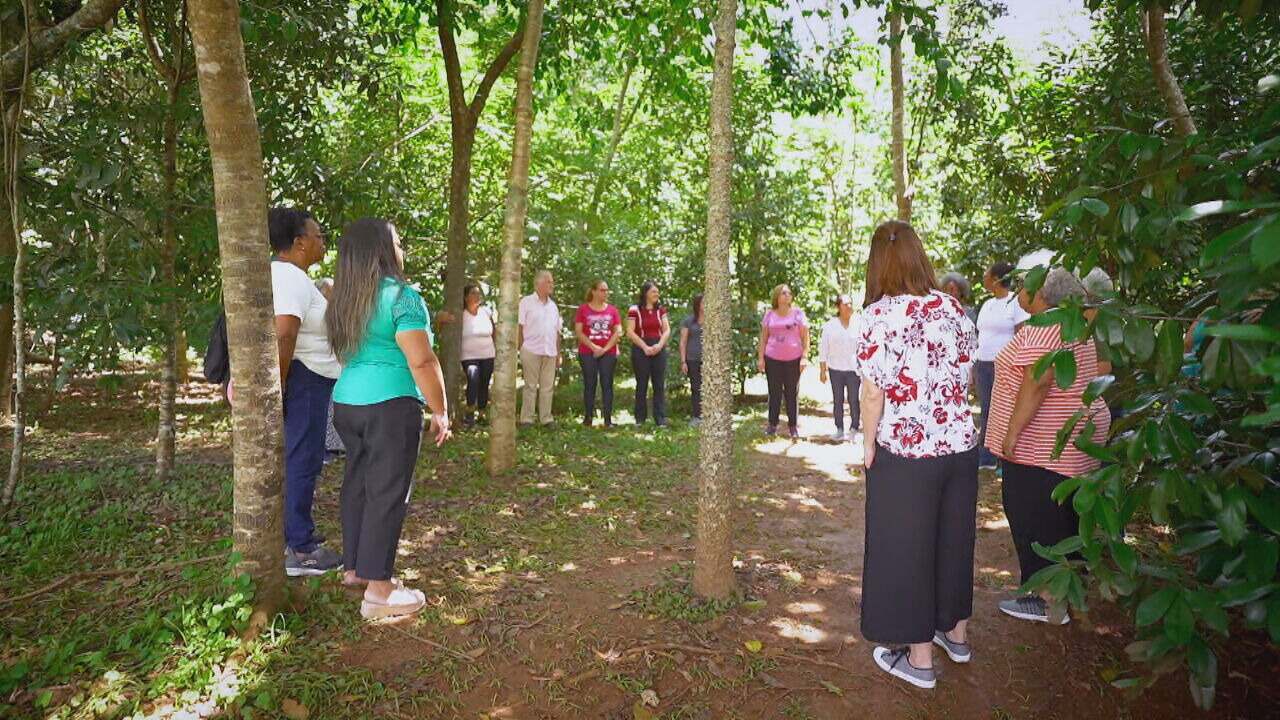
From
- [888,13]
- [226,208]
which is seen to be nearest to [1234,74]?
[888,13]

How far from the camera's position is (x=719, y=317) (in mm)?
4133

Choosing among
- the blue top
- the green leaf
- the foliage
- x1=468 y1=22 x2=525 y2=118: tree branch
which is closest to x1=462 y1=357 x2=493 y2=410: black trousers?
x1=468 y1=22 x2=525 y2=118: tree branch

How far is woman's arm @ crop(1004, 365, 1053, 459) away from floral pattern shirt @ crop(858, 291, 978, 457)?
0.72m

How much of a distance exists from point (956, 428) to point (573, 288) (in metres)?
10.4

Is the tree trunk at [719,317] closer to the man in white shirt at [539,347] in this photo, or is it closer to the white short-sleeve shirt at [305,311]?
the white short-sleeve shirt at [305,311]

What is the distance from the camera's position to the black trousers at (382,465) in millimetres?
4027

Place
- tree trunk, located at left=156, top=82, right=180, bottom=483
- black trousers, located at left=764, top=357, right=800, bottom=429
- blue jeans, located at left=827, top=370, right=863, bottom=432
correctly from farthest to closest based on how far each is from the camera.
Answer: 1. black trousers, located at left=764, top=357, right=800, bottom=429
2. blue jeans, located at left=827, top=370, right=863, bottom=432
3. tree trunk, located at left=156, top=82, right=180, bottom=483

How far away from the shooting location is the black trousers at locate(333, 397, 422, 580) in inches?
159

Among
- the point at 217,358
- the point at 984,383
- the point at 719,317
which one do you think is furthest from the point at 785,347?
the point at 217,358

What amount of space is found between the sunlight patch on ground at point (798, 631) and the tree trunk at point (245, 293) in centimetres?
255

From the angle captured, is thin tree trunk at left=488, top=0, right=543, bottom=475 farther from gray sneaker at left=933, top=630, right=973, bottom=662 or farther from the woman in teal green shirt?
gray sneaker at left=933, top=630, right=973, bottom=662

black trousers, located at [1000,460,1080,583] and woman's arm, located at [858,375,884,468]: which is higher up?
woman's arm, located at [858,375,884,468]

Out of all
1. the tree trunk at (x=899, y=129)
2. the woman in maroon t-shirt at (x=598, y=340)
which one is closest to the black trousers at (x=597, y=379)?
the woman in maroon t-shirt at (x=598, y=340)

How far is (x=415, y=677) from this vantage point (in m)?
3.58
